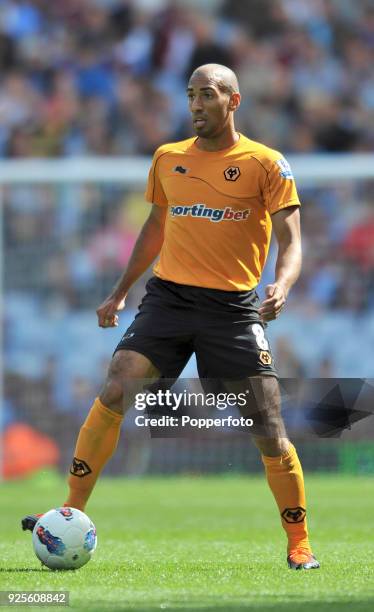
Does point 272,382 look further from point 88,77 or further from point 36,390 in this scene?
point 88,77

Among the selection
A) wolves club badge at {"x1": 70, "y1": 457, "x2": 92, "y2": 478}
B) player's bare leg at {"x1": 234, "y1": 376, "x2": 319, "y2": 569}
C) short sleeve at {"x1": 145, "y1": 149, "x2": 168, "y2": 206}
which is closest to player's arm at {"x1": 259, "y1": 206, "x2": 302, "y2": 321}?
player's bare leg at {"x1": 234, "y1": 376, "x2": 319, "y2": 569}

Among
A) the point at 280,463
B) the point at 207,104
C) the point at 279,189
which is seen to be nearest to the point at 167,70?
the point at 207,104

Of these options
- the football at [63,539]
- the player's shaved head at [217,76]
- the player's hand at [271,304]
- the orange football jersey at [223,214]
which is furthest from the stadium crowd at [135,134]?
the player's hand at [271,304]

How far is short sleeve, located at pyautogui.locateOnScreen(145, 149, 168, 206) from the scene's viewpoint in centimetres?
656

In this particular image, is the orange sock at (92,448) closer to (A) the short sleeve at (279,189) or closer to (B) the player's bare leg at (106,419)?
(B) the player's bare leg at (106,419)

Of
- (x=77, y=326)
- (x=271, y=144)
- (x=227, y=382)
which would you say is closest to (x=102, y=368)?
(x=77, y=326)

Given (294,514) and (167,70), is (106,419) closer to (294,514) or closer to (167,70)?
(294,514)

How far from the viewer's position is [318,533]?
8.25 metres

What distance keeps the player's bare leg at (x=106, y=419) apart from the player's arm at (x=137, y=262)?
1.36 ft

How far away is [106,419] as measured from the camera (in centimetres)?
623

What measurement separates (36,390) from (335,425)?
6.05 meters

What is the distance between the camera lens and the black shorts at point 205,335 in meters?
6.13

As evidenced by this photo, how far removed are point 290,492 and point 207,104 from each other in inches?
73.7

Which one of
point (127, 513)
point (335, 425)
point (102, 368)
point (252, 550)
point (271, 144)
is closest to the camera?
point (252, 550)
